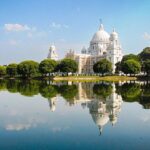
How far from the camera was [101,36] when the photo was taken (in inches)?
5143

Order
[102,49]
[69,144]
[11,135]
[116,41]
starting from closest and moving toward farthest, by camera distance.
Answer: [69,144] < [11,135] < [116,41] < [102,49]

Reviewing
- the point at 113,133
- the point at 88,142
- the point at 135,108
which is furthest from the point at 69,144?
the point at 135,108

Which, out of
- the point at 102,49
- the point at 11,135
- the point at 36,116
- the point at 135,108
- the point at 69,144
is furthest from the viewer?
the point at 102,49

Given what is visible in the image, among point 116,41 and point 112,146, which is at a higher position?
point 116,41

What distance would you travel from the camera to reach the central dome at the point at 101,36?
129575mm

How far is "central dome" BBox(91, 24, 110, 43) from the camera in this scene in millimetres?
129575

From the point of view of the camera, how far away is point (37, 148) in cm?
1189

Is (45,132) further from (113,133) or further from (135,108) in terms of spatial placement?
(135,108)

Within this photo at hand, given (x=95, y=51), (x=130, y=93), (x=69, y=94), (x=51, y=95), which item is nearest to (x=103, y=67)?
(x=95, y=51)

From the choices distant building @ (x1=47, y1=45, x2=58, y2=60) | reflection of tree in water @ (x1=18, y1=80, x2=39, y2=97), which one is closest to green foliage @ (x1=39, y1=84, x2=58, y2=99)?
reflection of tree in water @ (x1=18, y1=80, x2=39, y2=97)

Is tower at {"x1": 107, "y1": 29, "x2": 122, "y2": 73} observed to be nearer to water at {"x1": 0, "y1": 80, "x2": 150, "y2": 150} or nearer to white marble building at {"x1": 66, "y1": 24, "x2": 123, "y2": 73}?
white marble building at {"x1": 66, "y1": 24, "x2": 123, "y2": 73}

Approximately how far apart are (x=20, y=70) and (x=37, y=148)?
8781 cm

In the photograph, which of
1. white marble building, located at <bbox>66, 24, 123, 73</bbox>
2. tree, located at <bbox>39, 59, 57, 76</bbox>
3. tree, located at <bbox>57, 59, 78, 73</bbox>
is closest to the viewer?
tree, located at <bbox>39, 59, 57, 76</bbox>

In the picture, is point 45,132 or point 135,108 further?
point 135,108
